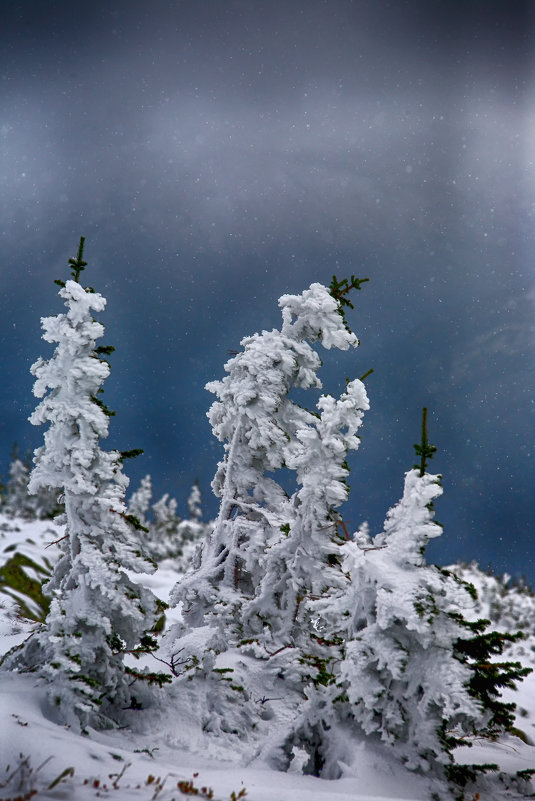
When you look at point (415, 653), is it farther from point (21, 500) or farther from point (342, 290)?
point (21, 500)

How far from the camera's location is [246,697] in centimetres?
886

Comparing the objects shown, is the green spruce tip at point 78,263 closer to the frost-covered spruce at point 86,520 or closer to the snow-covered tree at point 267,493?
the frost-covered spruce at point 86,520

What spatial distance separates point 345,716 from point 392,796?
1322mm

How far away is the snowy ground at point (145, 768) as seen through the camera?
15.4 ft

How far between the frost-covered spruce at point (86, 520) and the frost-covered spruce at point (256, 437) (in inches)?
147

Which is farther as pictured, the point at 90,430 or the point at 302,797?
the point at 90,430

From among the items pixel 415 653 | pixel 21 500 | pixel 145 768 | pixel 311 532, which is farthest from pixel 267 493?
pixel 21 500

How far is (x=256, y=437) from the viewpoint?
39.0 feet

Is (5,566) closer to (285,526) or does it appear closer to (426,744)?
(285,526)

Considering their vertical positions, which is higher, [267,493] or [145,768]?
[267,493]

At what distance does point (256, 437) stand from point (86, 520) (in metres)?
4.84

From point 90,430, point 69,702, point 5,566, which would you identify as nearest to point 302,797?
point 69,702

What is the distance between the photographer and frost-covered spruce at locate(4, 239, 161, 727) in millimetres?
7250

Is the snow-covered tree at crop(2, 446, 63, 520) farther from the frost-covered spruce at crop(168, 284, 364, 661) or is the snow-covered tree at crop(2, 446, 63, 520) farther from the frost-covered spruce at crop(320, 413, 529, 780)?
the frost-covered spruce at crop(320, 413, 529, 780)
